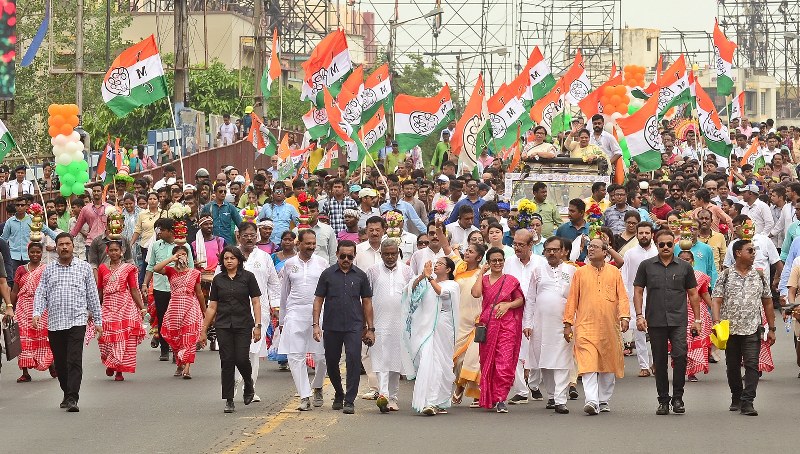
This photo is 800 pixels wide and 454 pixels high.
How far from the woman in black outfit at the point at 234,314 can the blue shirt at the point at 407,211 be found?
21.8ft

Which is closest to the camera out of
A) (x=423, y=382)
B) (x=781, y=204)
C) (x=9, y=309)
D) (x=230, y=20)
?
(x=423, y=382)

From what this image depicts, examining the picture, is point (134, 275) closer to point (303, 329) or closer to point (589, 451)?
point (303, 329)

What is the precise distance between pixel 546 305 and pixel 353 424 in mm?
2402

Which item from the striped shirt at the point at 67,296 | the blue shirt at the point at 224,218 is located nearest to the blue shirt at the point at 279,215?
the blue shirt at the point at 224,218

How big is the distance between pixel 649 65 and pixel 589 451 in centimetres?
10972

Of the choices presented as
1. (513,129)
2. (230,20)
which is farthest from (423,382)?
(230,20)

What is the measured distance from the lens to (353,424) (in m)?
13.3

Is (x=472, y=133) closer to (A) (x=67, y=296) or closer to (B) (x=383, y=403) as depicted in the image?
(A) (x=67, y=296)

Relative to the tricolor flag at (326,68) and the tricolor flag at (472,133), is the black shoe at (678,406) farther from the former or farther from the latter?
the tricolor flag at (326,68)

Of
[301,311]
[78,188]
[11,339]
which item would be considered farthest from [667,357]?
[78,188]

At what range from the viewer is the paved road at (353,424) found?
12.2m

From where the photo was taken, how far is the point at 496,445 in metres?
12.2

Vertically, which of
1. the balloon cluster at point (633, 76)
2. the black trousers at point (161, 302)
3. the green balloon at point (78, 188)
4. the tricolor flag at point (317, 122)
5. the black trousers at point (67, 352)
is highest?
the balloon cluster at point (633, 76)

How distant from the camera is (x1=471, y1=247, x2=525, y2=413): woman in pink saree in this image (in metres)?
14.3
